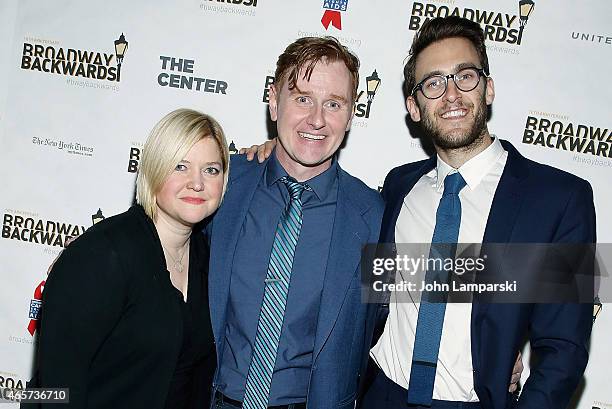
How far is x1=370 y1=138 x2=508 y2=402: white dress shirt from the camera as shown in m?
2.05

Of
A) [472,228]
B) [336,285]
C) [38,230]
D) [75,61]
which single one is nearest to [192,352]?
[336,285]

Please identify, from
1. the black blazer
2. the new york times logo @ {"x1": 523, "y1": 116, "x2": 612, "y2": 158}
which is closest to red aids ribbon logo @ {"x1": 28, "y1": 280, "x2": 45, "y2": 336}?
the black blazer

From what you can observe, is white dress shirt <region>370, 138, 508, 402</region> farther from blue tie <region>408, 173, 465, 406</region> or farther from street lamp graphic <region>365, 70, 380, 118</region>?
street lamp graphic <region>365, 70, 380, 118</region>

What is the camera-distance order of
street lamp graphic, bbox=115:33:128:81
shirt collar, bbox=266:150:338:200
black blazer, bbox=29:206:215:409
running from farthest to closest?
street lamp graphic, bbox=115:33:128:81
shirt collar, bbox=266:150:338:200
black blazer, bbox=29:206:215:409

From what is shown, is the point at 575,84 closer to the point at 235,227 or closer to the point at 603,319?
the point at 603,319

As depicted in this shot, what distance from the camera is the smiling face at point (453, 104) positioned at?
215 cm

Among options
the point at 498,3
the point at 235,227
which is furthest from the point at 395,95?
the point at 235,227

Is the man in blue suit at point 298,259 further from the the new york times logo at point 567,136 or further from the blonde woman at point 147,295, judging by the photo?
the the new york times logo at point 567,136

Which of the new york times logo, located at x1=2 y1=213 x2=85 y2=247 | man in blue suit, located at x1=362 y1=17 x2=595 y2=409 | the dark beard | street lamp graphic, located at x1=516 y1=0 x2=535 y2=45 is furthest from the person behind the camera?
the new york times logo, located at x1=2 y1=213 x2=85 y2=247

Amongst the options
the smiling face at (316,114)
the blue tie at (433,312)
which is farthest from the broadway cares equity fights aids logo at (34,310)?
the blue tie at (433,312)

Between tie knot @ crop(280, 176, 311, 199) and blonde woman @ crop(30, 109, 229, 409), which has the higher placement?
tie knot @ crop(280, 176, 311, 199)

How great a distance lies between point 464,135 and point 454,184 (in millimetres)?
193

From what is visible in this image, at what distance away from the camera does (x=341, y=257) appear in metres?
2.16

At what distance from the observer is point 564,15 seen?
298 centimetres
